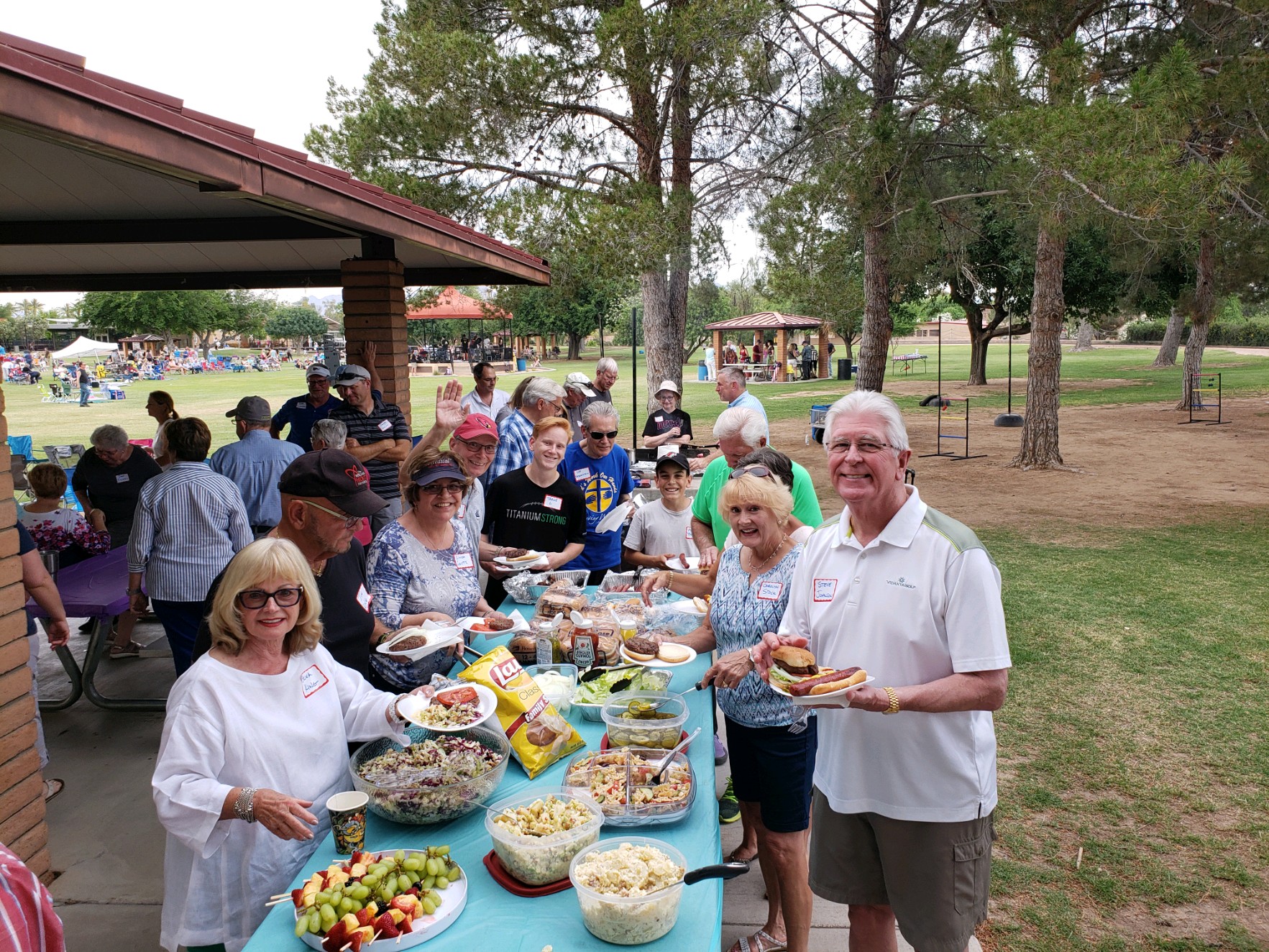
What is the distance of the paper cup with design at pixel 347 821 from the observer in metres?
2.21

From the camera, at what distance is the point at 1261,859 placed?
3.91m

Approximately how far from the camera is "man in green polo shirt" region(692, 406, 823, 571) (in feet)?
13.2

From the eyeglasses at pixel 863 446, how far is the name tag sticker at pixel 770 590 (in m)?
0.75

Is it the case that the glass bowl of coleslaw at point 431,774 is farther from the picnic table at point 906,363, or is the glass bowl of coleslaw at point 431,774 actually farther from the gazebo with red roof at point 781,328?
the picnic table at point 906,363

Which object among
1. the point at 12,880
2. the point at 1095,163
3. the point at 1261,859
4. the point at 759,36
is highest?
the point at 759,36

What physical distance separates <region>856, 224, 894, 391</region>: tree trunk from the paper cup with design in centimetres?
1334

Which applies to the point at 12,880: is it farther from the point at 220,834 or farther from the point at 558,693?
the point at 558,693

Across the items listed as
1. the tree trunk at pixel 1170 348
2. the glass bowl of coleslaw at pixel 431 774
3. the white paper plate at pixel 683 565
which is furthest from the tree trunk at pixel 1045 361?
the tree trunk at pixel 1170 348

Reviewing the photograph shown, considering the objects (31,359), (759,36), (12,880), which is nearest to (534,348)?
(31,359)

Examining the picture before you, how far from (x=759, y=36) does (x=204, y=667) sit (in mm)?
11219

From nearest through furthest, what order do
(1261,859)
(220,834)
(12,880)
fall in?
(12,880) < (220,834) < (1261,859)

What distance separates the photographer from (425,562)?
356 cm

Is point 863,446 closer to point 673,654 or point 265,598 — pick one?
point 673,654

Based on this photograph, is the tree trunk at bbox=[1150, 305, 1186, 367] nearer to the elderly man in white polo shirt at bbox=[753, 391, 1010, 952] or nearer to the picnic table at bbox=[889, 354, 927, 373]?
the picnic table at bbox=[889, 354, 927, 373]
